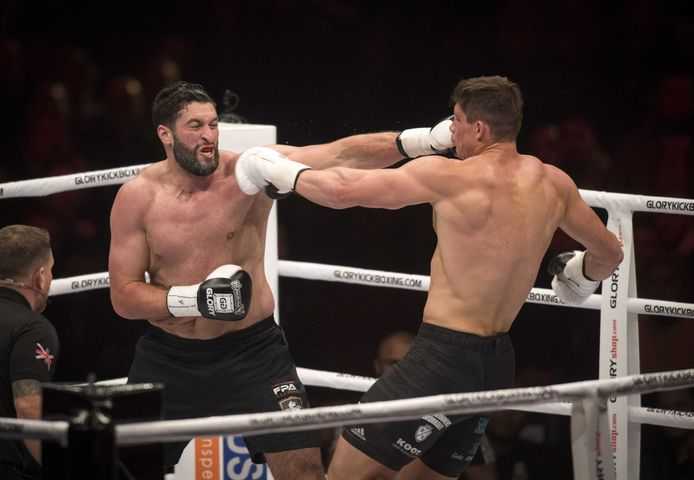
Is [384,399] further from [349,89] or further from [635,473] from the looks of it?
A: [349,89]

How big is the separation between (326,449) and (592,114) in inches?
74.6

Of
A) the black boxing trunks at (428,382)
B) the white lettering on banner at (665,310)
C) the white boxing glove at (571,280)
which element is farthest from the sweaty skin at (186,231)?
the white lettering on banner at (665,310)

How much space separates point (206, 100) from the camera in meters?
3.30

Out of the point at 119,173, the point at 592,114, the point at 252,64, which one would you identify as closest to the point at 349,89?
the point at 252,64

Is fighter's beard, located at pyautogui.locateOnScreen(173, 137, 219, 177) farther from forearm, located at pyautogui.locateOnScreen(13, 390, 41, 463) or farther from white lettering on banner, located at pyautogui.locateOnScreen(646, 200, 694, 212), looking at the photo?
white lettering on banner, located at pyautogui.locateOnScreen(646, 200, 694, 212)

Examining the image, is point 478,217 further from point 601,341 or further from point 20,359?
point 20,359

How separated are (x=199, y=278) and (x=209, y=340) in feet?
0.58

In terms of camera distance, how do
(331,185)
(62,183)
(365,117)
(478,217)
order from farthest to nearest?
(365,117) → (62,183) → (331,185) → (478,217)

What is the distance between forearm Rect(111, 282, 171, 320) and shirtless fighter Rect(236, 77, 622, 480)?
0.54 metres

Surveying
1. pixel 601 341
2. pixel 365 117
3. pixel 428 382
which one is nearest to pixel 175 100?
pixel 428 382

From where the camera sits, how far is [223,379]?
3186 millimetres

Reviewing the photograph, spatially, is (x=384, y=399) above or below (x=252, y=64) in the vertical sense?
below

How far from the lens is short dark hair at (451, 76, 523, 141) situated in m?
2.89

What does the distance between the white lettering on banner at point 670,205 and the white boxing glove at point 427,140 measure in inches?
24.7
